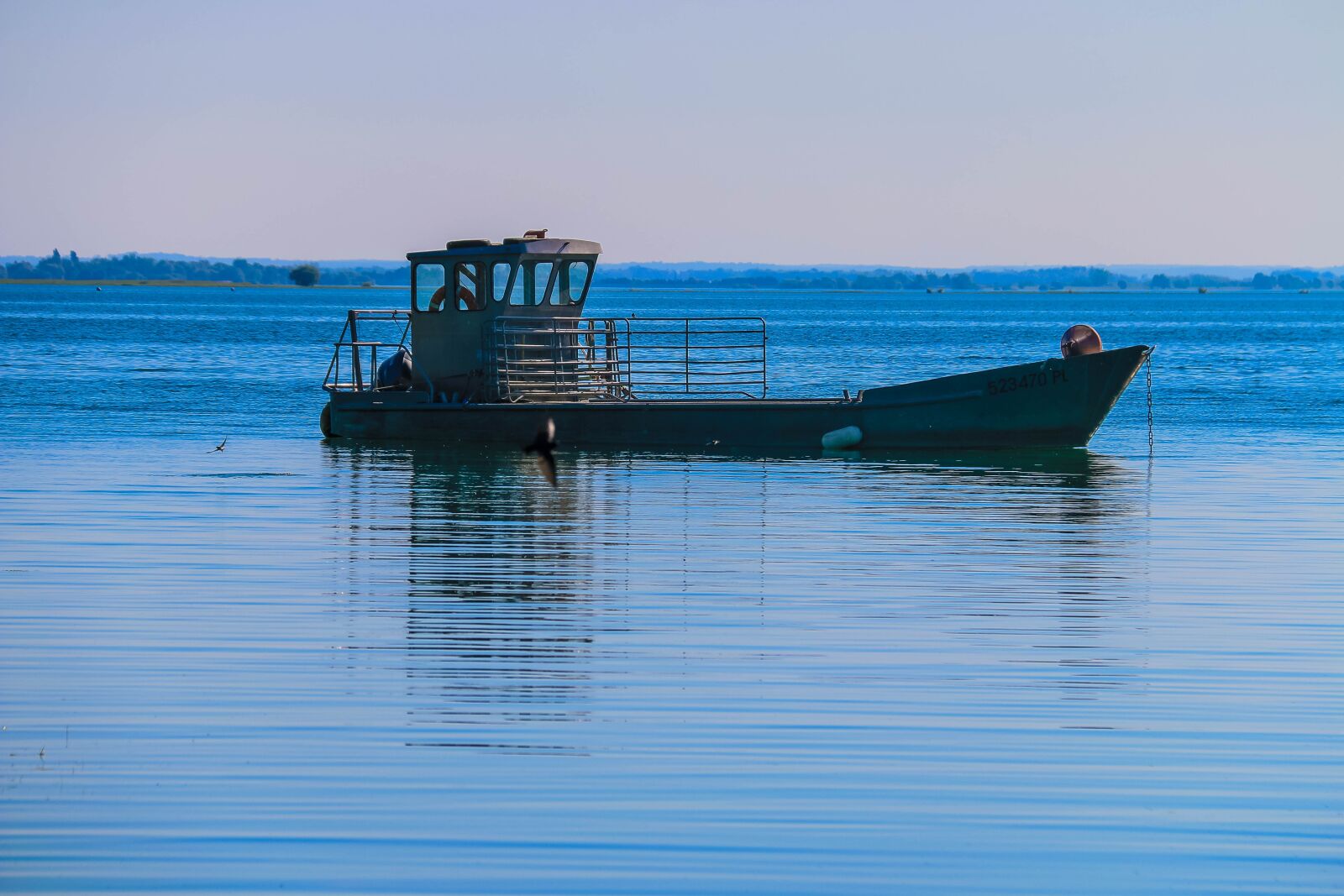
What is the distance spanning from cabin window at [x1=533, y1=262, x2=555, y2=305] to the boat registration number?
Result: 23.3 feet

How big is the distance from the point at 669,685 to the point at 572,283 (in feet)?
56.9

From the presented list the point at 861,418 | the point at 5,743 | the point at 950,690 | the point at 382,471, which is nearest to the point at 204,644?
the point at 5,743

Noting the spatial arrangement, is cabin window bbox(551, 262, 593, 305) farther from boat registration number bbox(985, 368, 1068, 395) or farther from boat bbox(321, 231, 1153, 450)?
boat registration number bbox(985, 368, 1068, 395)

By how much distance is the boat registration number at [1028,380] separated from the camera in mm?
26000

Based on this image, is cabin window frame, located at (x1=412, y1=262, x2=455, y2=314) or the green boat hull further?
cabin window frame, located at (x1=412, y1=262, x2=455, y2=314)

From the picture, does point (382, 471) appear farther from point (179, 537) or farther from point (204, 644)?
point (204, 644)

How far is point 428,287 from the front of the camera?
2667 centimetres

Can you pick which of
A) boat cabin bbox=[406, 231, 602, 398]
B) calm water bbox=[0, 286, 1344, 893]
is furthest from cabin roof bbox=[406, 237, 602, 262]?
calm water bbox=[0, 286, 1344, 893]

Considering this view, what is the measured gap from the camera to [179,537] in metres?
16.3

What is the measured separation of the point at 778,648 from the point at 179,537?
25.1ft

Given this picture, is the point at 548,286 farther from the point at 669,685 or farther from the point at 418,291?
the point at 669,685

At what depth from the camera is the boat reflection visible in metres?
10.4

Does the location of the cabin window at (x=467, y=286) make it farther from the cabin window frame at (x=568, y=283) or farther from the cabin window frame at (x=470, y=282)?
the cabin window frame at (x=568, y=283)

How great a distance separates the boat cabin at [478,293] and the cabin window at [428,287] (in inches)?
0.5
